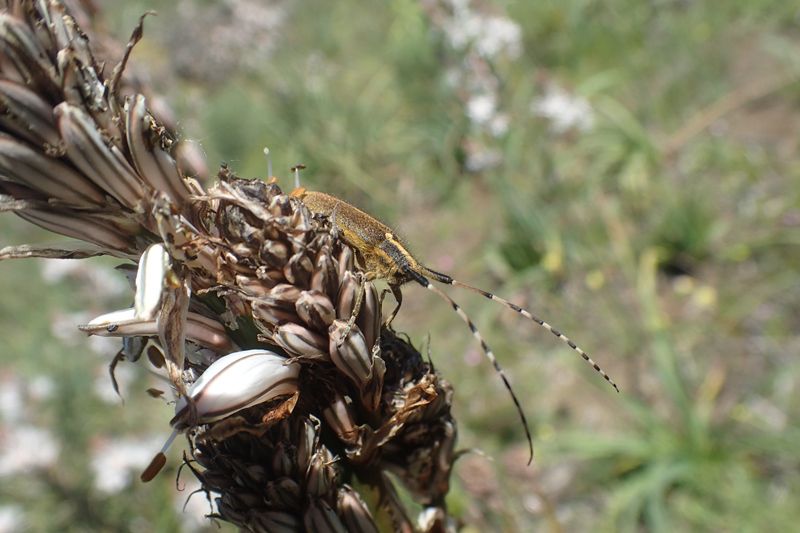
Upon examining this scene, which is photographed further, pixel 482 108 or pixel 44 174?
pixel 482 108

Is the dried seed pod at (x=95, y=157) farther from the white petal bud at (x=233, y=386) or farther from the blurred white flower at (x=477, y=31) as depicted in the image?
the blurred white flower at (x=477, y=31)

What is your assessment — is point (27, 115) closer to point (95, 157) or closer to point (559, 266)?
point (95, 157)

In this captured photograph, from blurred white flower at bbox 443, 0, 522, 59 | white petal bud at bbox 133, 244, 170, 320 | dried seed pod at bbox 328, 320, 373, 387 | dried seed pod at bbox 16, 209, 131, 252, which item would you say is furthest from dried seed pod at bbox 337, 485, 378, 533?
blurred white flower at bbox 443, 0, 522, 59

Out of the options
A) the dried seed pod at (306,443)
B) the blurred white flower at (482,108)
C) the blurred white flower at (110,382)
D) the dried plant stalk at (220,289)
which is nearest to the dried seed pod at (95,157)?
the dried plant stalk at (220,289)

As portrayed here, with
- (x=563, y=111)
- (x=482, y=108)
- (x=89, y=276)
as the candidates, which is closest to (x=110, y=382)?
(x=89, y=276)

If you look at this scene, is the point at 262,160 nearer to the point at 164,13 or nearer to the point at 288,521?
the point at 288,521
